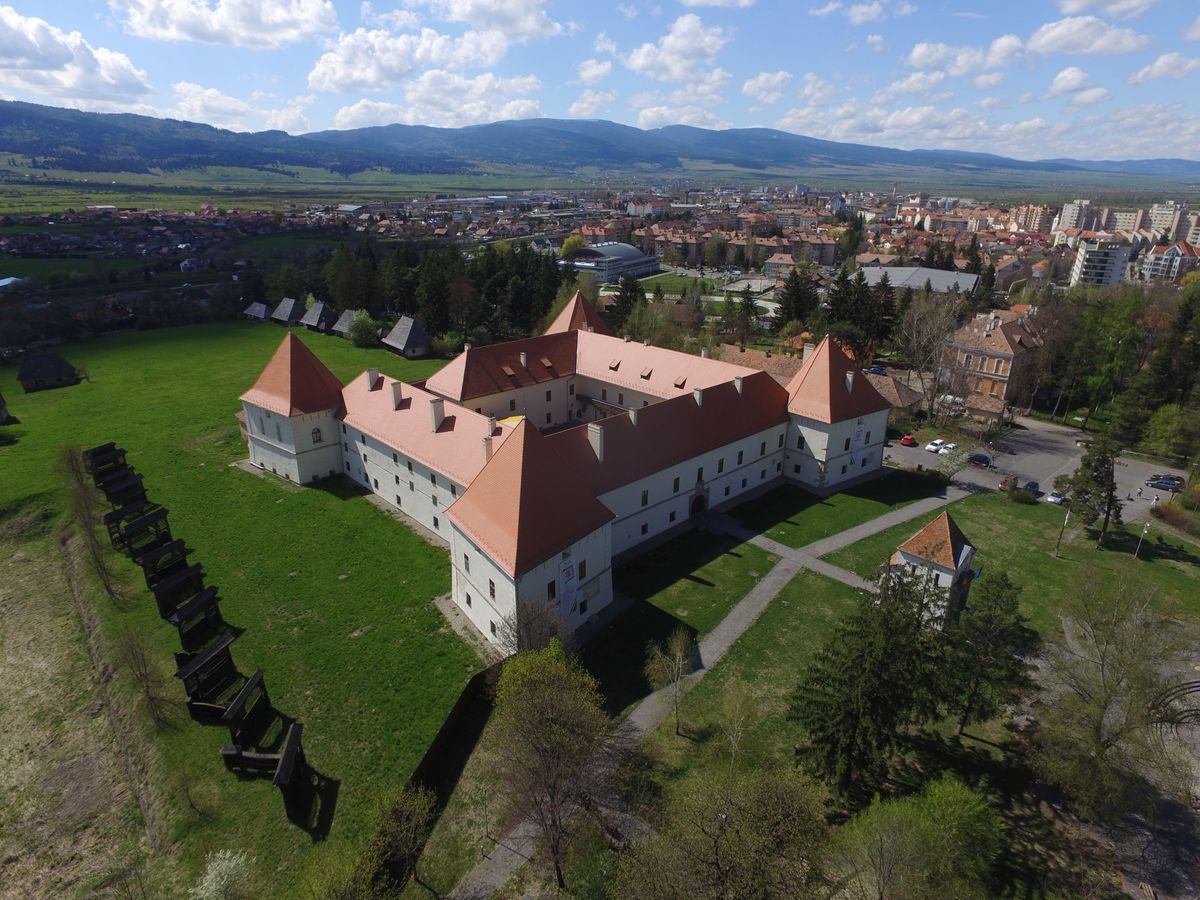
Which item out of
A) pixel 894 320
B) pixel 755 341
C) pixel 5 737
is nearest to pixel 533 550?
pixel 5 737

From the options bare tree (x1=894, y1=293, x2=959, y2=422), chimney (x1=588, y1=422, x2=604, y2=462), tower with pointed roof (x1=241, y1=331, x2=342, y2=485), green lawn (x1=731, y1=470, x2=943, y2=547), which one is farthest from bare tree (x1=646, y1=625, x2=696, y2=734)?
bare tree (x1=894, y1=293, x2=959, y2=422)

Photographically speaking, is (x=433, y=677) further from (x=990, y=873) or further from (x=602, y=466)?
(x=990, y=873)

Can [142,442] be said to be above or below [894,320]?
below

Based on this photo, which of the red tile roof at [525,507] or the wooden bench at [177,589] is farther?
the wooden bench at [177,589]

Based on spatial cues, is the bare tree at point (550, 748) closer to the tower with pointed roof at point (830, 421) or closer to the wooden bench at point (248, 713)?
the wooden bench at point (248, 713)

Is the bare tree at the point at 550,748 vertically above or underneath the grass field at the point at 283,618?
above

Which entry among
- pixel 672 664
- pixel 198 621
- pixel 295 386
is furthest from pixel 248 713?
pixel 295 386

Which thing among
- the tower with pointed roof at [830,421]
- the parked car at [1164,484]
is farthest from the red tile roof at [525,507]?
the parked car at [1164,484]
